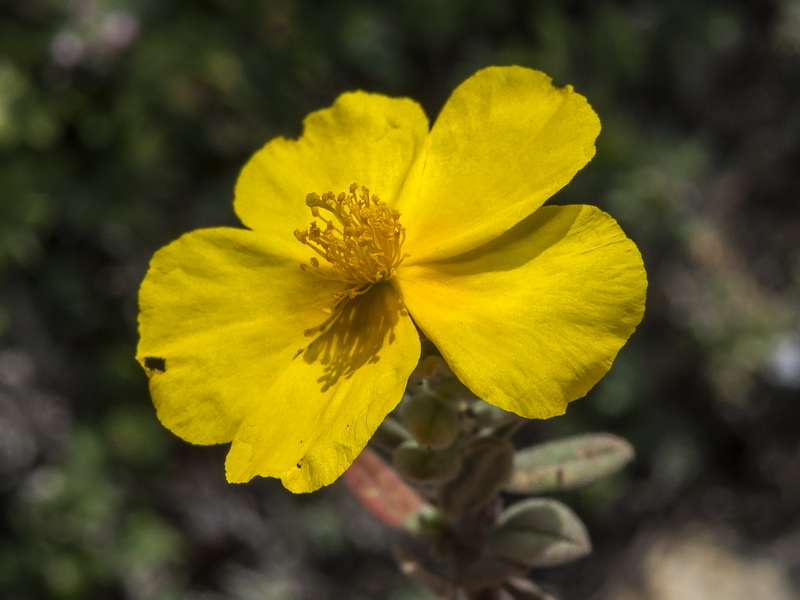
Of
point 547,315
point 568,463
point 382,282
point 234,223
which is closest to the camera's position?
point 547,315

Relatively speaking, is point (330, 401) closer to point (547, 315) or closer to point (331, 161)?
point (547, 315)

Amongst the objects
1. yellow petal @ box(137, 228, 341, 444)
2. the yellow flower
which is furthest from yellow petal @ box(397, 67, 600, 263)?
yellow petal @ box(137, 228, 341, 444)

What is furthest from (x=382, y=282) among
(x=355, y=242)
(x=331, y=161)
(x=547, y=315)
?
(x=547, y=315)

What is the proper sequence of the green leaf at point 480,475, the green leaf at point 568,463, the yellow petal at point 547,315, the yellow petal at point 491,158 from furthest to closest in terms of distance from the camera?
the green leaf at point 568,463, the green leaf at point 480,475, the yellow petal at point 491,158, the yellow petal at point 547,315

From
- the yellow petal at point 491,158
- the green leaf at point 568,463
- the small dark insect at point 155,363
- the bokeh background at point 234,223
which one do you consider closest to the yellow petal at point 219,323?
the small dark insect at point 155,363

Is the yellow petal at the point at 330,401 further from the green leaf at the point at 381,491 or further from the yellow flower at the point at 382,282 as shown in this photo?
the green leaf at the point at 381,491

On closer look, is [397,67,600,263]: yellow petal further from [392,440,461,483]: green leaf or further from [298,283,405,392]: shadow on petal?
[392,440,461,483]: green leaf
